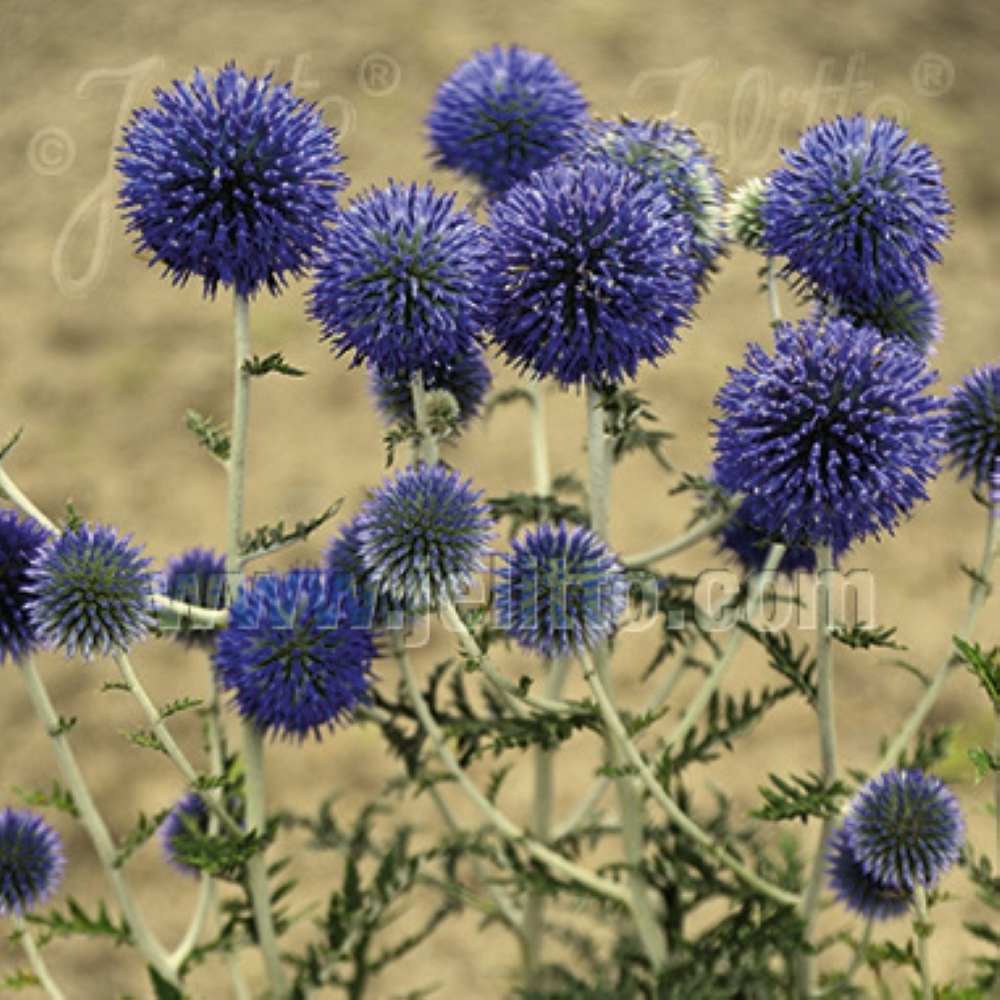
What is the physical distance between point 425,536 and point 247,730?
0.47 meters

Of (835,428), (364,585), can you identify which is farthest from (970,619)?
(364,585)

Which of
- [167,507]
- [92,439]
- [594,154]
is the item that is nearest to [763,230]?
[594,154]

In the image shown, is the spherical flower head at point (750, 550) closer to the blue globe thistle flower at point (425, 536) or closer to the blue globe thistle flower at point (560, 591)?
the blue globe thistle flower at point (560, 591)

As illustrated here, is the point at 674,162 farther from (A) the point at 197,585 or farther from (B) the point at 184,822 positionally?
(B) the point at 184,822

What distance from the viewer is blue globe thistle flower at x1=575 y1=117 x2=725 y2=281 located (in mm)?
2291

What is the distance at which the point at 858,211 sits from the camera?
215cm

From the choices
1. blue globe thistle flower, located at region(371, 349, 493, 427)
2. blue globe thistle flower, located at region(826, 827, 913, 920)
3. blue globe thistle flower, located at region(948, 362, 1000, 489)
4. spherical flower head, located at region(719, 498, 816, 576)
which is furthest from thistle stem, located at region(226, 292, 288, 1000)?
blue globe thistle flower, located at region(948, 362, 1000, 489)

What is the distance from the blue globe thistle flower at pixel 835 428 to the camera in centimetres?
197

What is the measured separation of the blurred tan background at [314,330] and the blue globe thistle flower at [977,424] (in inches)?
41.2

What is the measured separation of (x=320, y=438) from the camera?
616 centimetres

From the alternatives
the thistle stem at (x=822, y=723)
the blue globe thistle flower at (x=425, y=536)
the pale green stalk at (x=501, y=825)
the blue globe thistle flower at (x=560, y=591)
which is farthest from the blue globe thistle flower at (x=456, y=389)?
the thistle stem at (x=822, y=723)

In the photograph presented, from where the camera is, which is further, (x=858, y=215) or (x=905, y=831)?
(x=905, y=831)

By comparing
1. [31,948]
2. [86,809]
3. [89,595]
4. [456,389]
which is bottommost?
[31,948]

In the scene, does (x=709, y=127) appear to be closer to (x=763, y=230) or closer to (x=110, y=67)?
(x=110, y=67)
